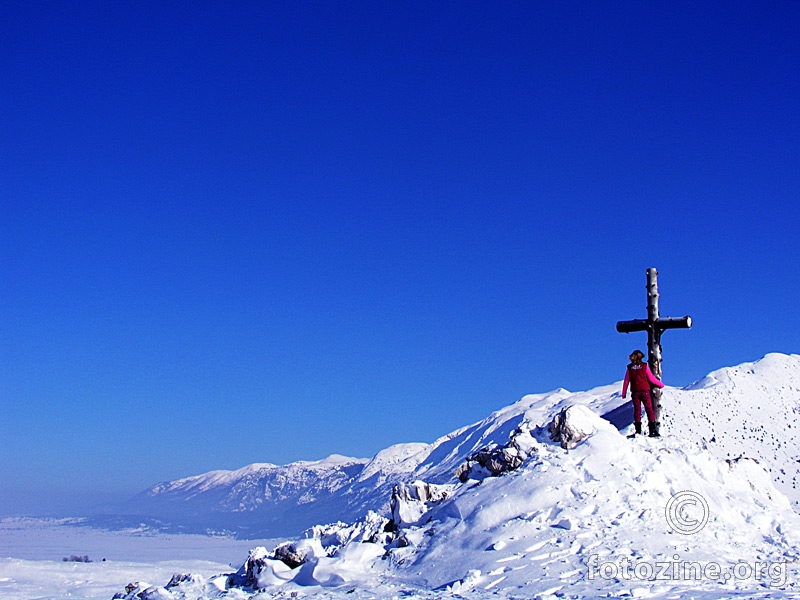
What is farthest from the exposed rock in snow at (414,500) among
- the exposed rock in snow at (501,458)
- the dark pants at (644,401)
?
the dark pants at (644,401)

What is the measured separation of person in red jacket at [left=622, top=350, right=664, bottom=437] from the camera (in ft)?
44.2

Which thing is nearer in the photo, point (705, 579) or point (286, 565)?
point (705, 579)

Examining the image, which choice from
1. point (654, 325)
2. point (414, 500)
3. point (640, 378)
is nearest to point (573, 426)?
point (640, 378)

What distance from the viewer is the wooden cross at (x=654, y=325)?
13.9 meters

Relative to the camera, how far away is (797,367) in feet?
127

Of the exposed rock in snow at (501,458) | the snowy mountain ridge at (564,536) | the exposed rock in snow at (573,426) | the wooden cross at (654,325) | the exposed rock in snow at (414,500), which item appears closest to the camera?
the snowy mountain ridge at (564,536)

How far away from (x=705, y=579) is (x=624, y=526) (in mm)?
1884

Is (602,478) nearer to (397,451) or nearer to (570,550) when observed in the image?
(570,550)

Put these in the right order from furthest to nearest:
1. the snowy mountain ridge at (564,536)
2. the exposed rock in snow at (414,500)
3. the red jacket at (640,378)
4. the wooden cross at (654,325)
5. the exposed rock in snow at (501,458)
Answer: the wooden cross at (654,325) < the red jacket at (640,378) < the exposed rock in snow at (501,458) < the exposed rock in snow at (414,500) < the snowy mountain ridge at (564,536)

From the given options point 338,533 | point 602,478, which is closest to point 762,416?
point 602,478

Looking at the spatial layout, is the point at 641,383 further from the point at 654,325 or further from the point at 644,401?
the point at 654,325

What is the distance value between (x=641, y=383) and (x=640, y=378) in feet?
0.34

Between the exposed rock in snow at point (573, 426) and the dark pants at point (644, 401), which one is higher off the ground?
the dark pants at point (644, 401)

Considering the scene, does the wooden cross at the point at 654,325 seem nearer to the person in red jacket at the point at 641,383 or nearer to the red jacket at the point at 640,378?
the person in red jacket at the point at 641,383
